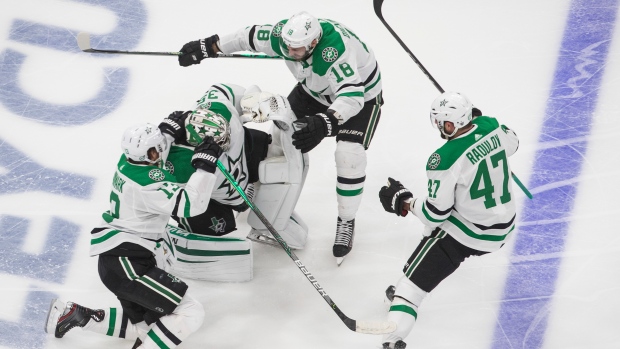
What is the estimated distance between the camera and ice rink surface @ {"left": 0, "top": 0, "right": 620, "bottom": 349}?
445 centimetres

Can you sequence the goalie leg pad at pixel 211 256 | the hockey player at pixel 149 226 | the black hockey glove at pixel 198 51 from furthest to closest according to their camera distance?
the black hockey glove at pixel 198 51 → the goalie leg pad at pixel 211 256 → the hockey player at pixel 149 226

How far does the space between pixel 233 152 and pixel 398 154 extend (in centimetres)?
122

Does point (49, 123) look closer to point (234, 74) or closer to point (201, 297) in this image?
point (234, 74)

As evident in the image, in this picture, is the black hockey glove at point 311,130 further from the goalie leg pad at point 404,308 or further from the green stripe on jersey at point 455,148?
the goalie leg pad at point 404,308

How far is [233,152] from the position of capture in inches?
173

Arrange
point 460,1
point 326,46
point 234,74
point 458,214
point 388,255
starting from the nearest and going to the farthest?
point 458,214 → point 326,46 → point 388,255 → point 234,74 → point 460,1

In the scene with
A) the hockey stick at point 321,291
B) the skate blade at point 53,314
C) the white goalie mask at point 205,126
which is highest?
the white goalie mask at point 205,126

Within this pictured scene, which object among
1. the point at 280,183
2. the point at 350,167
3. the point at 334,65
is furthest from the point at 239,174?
the point at 334,65

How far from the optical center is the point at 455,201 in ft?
13.2

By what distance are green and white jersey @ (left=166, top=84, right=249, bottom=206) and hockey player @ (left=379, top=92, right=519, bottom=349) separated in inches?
26.8

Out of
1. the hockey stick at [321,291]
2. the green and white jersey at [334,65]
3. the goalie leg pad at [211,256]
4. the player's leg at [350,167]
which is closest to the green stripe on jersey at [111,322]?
the goalie leg pad at [211,256]

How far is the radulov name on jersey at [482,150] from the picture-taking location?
389 centimetres

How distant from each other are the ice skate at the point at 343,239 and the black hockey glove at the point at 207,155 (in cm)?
84

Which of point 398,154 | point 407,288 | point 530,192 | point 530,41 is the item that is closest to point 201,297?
point 407,288
